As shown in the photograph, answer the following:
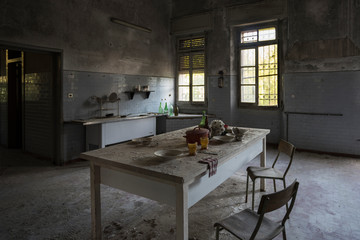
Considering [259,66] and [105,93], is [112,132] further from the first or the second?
[259,66]

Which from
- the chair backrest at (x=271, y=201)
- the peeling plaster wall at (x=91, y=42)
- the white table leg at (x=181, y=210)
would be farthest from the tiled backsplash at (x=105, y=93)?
the chair backrest at (x=271, y=201)

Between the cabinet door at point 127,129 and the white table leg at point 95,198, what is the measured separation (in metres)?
2.90

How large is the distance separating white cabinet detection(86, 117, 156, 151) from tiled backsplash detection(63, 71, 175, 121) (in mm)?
468

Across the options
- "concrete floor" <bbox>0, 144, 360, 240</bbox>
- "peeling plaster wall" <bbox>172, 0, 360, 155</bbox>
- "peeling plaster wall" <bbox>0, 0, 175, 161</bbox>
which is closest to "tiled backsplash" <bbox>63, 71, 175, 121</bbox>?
"peeling plaster wall" <bbox>0, 0, 175, 161</bbox>

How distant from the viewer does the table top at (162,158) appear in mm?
1831

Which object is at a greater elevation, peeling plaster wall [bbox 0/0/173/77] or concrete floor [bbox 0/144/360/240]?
peeling plaster wall [bbox 0/0/173/77]

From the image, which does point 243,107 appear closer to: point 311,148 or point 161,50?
point 311,148

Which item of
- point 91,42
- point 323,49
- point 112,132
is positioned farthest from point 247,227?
point 323,49

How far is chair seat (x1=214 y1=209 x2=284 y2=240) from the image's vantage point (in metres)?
1.77

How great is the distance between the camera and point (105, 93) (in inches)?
226

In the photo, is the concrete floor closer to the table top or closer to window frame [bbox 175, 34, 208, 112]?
the table top

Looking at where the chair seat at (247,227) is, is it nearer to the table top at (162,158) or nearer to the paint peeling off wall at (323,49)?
the table top at (162,158)

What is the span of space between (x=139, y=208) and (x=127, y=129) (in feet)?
8.84

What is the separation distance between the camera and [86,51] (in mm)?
5305
